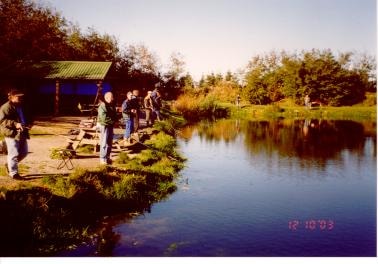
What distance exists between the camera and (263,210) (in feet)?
30.9

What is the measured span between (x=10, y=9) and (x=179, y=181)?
2210 centimetres

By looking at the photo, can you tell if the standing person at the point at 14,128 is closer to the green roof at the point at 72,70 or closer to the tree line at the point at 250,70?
the green roof at the point at 72,70

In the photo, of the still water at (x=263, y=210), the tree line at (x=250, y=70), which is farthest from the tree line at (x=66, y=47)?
the still water at (x=263, y=210)

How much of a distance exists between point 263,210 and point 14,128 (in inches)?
228

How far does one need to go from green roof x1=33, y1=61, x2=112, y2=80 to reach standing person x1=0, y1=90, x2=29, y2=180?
15699 millimetres

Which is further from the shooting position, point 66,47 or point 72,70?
point 66,47

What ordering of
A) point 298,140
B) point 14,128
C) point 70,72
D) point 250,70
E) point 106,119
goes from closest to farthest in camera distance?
1. point 14,128
2. point 106,119
3. point 298,140
4. point 70,72
5. point 250,70

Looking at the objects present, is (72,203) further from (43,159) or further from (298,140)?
(298,140)

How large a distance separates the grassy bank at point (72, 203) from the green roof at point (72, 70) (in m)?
14.1

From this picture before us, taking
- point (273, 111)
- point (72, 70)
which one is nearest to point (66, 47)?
point (72, 70)

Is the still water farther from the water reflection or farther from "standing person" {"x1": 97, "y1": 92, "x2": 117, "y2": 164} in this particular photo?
"standing person" {"x1": 97, "y1": 92, "x2": 117, "y2": 164}

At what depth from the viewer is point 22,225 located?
7074mm

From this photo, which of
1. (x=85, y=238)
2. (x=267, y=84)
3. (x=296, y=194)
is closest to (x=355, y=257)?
(x=296, y=194)

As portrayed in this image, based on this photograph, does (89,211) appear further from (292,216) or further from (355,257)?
(355,257)
